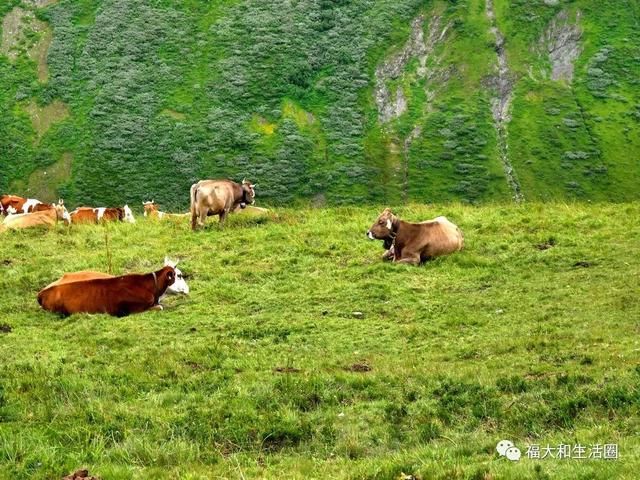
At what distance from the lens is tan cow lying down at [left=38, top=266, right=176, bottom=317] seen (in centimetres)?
1491

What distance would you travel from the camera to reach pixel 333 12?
8444 cm

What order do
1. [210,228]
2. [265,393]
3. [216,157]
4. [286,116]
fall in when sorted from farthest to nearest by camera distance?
[286,116] < [216,157] < [210,228] < [265,393]

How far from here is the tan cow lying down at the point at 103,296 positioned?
587 inches

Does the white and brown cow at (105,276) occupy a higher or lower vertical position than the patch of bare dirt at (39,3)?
lower

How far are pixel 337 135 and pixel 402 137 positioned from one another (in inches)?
257

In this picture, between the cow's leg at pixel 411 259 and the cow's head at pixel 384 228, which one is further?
the cow's head at pixel 384 228

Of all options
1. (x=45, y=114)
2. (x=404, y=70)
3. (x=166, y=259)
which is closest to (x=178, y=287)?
(x=166, y=259)

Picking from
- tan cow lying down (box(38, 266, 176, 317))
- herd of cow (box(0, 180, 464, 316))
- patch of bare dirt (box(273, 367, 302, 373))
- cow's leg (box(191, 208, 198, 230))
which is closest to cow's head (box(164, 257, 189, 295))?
herd of cow (box(0, 180, 464, 316))

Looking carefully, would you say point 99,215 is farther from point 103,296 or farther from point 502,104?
point 502,104

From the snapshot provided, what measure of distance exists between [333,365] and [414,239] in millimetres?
8510

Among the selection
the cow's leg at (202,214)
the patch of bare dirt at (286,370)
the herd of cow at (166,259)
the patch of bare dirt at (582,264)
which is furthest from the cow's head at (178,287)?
the patch of bare dirt at (582,264)

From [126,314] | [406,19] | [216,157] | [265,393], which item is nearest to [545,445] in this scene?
[265,393]

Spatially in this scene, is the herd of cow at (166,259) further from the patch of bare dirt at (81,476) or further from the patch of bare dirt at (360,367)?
the patch of bare dirt at (81,476)

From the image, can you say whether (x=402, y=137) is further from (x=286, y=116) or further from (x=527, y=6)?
(x=527, y=6)
